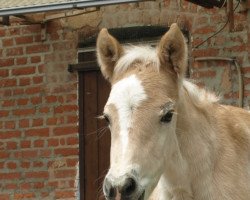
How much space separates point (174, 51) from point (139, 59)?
0.22m

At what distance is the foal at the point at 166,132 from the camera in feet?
13.4

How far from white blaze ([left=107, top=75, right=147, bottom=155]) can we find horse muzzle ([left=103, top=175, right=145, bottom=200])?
0.57ft

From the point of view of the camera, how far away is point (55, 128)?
804cm

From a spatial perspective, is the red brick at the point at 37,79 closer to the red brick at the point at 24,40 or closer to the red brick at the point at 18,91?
the red brick at the point at 18,91

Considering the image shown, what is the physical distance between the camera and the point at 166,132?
171 inches

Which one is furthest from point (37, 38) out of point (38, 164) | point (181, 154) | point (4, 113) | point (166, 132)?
point (166, 132)

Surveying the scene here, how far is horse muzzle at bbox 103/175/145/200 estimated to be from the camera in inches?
152

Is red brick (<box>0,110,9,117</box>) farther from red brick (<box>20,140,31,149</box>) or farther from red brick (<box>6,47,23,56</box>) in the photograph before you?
red brick (<box>6,47,23,56</box>)

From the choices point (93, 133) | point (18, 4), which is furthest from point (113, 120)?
point (93, 133)

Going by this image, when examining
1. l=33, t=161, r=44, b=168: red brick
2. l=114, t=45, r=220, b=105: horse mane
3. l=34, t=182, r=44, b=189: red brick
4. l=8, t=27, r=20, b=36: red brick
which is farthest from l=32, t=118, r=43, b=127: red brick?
l=114, t=45, r=220, b=105: horse mane

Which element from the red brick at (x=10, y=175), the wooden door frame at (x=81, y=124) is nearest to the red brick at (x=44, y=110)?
the wooden door frame at (x=81, y=124)

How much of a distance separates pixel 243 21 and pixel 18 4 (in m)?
2.08

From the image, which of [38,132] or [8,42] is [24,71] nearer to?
[8,42]

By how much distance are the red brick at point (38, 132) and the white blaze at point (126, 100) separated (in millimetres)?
3879
